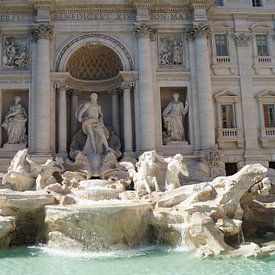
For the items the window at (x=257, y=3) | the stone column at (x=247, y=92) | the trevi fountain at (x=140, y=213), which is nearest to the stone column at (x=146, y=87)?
the trevi fountain at (x=140, y=213)

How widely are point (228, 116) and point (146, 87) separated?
534 cm

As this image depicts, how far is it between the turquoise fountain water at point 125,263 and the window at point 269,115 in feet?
41.6

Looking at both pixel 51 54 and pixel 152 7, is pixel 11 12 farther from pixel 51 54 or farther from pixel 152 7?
pixel 152 7

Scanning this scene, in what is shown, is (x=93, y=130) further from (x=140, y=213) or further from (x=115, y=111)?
(x=140, y=213)

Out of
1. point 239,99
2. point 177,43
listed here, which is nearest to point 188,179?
point 239,99

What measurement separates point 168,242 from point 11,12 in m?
15.6

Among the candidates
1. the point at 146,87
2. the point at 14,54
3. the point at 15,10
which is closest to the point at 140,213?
the point at 146,87

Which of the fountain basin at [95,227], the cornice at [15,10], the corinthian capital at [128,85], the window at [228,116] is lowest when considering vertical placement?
the fountain basin at [95,227]

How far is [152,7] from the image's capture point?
21094mm

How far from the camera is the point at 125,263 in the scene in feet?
34.3

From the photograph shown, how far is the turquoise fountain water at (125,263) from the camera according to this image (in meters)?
9.57

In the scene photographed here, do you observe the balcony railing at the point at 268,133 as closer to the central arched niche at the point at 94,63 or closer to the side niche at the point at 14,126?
the central arched niche at the point at 94,63

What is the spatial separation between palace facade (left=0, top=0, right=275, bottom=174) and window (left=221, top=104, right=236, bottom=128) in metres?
0.06

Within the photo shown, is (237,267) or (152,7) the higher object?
(152,7)
